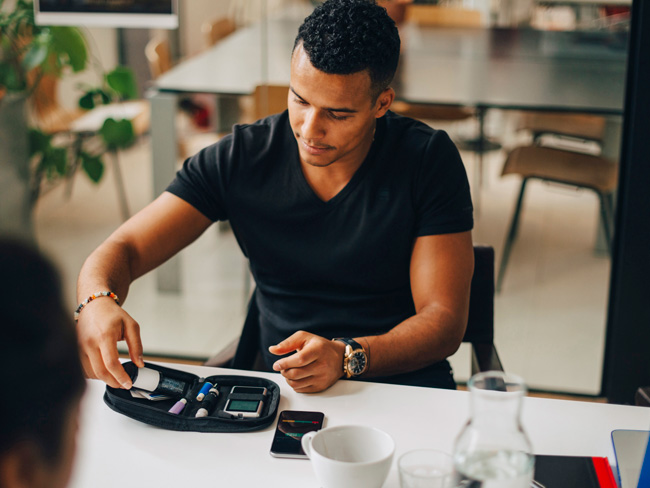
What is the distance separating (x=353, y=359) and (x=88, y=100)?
1849 millimetres

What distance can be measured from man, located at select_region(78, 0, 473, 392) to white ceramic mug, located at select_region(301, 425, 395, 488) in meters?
0.36

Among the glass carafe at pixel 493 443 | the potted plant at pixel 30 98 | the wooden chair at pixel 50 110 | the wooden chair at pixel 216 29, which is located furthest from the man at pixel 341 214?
the wooden chair at pixel 50 110

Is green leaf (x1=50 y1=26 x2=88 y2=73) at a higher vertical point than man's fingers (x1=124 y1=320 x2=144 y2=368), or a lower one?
higher

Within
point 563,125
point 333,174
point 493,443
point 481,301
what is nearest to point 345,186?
point 333,174

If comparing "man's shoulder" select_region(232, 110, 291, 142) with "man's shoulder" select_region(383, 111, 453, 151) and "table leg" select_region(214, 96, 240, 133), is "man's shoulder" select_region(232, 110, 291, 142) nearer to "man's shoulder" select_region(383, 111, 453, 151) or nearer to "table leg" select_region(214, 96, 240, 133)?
"man's shoulder" select_region(383, 111, 453, 151)

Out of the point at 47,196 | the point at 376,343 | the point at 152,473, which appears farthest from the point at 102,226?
the point at 152,473

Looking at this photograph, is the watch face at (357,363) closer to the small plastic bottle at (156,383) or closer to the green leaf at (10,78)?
the small plastic bottle at (156,383)

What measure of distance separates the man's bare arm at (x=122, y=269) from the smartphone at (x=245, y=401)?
0.16 meters

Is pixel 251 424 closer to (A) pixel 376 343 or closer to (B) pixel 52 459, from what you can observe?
(A) pixel 376 343

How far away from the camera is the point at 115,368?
112 cm

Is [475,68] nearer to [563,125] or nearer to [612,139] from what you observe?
[563,125]

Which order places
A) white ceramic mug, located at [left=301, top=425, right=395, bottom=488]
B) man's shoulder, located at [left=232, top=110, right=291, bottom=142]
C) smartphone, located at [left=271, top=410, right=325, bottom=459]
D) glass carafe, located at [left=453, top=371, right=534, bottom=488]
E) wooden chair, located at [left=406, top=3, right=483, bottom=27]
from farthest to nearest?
wooden chair, located at [left=406, top=3, right=483, bottom=27] < man's shoulder, located at [left=232, top=110, right=291, bottom=142] < smartphone, located at [left=271, top=410, right=325, bottom=459] < white ceramic mug, located at [left=301, top=425, right=395, bottom=488] < glass carafe, located at [left=453, top=371, right=534, bottom=488]

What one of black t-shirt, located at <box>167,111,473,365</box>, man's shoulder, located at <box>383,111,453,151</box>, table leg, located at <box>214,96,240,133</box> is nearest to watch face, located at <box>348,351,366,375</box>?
black t-shirt, located at <box>167,111,473,365</box>

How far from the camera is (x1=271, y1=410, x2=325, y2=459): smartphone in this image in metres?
1.02
